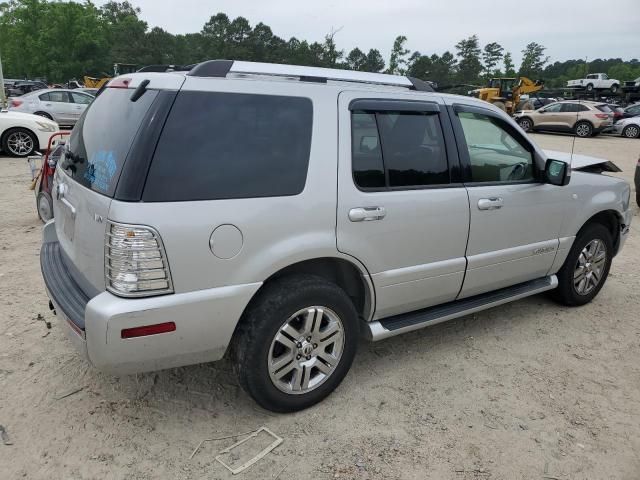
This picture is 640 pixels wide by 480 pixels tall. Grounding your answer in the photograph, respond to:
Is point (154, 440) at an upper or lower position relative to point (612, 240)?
lower

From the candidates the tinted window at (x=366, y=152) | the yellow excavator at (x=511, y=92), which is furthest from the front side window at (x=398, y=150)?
the yellow excavator at (x=511, y=92)

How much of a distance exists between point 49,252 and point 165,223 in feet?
4.60

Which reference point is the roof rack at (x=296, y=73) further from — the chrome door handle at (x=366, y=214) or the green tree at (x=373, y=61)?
the green tree at (x=373, y=61)

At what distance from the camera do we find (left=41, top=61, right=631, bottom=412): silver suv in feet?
7.69

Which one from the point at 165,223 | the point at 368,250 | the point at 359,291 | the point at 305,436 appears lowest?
the point at 305,436

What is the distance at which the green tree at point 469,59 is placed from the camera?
85.8m

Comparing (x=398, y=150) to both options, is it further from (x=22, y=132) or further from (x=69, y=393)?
(x=22, y=132)

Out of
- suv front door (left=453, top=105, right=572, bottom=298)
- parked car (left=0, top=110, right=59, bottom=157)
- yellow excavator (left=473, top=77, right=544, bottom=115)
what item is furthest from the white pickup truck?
suv front door (left=453, top=105, right=572, bottom=298)

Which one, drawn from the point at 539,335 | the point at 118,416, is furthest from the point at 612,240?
the point at 118,416

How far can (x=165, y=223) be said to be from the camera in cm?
229

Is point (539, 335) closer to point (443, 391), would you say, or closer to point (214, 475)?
point (443, 391)

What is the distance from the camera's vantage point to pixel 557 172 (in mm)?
3762

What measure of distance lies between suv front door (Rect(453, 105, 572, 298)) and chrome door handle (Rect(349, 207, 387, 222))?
2.63 ft

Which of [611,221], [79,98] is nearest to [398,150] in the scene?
[611,221]
